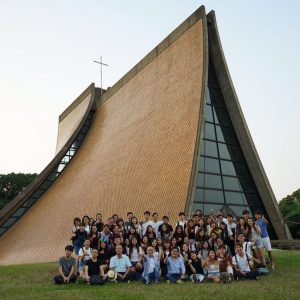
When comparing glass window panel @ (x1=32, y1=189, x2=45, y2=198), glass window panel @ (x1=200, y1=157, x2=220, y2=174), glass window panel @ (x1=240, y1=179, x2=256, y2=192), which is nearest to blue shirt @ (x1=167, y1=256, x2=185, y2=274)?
glass window panel @ (x1=200, y1=157, x2=220, y2=174)

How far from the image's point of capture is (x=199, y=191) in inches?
610

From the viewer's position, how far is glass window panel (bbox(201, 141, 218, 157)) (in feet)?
54.0

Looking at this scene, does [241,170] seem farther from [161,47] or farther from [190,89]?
[161,47]

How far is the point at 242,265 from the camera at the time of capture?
27.2 ft

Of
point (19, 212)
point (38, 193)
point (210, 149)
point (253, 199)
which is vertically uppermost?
point (38, 193)

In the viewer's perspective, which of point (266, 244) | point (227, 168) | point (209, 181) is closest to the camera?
point (266, 244)

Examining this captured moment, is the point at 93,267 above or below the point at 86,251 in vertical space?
below

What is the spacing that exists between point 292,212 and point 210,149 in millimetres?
18019

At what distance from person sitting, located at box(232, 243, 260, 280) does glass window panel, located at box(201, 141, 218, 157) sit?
26.7 feet

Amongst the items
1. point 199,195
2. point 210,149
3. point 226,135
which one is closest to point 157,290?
point 199,195

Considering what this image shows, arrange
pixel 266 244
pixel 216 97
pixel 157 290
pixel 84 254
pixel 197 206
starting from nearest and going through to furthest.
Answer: pixel 157 290, pixel 84 254, pixel 266 244, pixel 197 206, pixel 216 97

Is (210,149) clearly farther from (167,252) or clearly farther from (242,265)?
(242,265)

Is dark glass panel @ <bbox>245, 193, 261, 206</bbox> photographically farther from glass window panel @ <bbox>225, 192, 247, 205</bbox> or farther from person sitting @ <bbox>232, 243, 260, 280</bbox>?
person sitting @ <bbox>232, 243, 260, 280</bbox>

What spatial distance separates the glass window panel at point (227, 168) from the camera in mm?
16719
